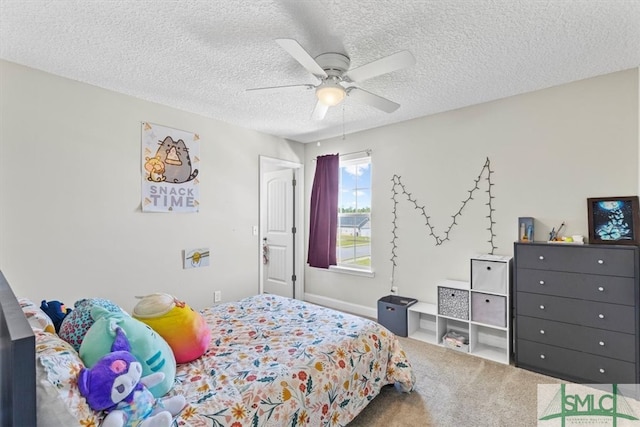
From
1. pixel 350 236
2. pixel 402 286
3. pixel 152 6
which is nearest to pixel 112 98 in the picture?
pixel 152 6

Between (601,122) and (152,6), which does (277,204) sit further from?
(601,122)

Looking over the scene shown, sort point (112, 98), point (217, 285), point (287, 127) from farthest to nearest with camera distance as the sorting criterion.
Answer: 1. point (287, 127)
2. point (217, 285)
3. point (112, 98)

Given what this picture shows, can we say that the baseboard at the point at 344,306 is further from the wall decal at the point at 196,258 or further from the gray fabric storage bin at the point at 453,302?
the wall decal at the point at 196,258

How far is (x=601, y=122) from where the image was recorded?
2.54 metres

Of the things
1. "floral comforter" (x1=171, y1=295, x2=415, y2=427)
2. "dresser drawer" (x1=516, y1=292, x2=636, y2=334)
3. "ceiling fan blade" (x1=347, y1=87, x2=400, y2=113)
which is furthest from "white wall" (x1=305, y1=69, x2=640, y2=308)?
"floral comforter" (x1=171, y1=295, x2=415, y2=427)

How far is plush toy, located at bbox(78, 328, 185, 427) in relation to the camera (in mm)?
1060

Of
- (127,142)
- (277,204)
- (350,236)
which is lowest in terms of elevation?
(350,236)

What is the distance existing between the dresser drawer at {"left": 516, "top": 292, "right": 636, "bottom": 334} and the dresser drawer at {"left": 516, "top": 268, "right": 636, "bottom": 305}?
0.04 meters

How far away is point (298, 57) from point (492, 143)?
232 centimetres

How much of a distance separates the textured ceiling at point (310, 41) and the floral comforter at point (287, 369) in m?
1.97

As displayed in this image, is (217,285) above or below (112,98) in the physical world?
below

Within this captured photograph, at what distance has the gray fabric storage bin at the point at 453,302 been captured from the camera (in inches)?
118

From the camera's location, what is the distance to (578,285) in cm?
238

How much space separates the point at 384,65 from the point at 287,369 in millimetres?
1872
